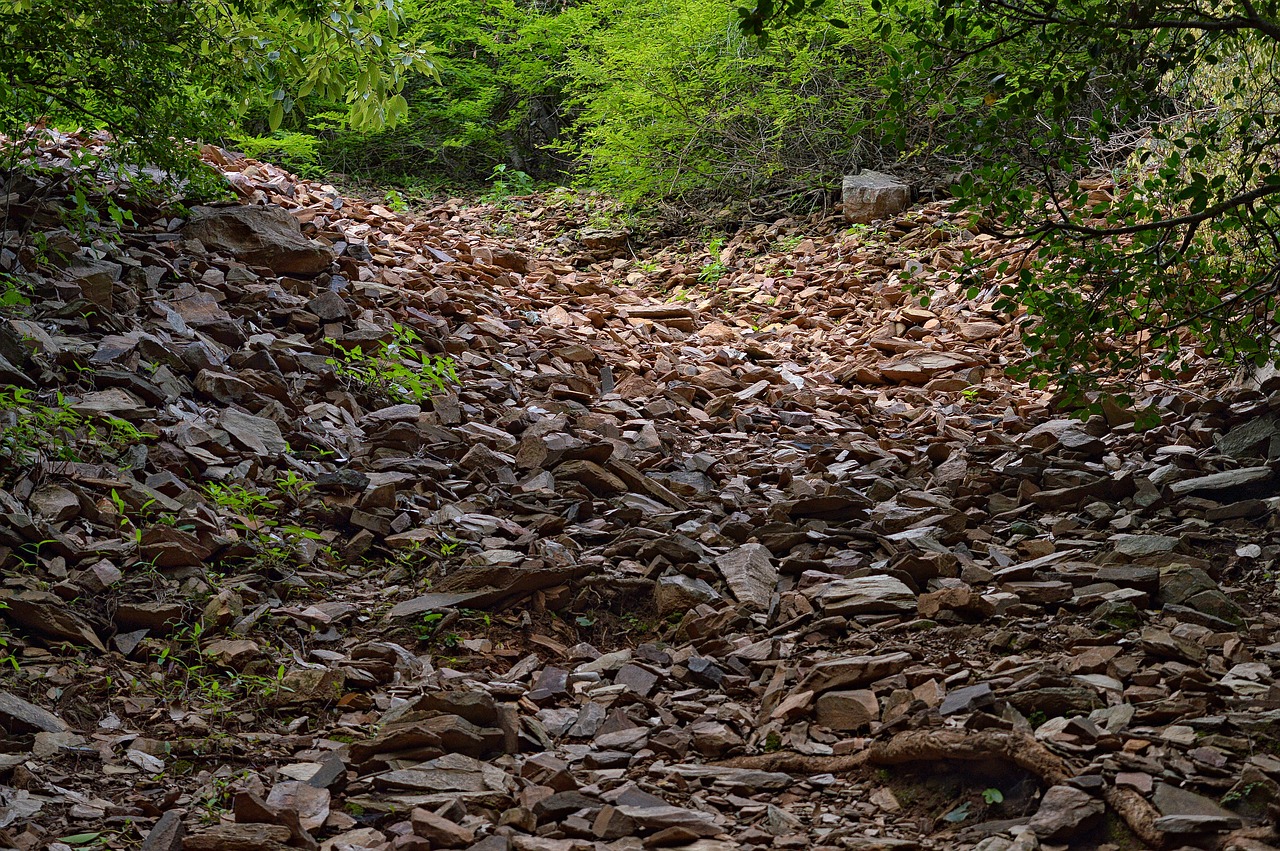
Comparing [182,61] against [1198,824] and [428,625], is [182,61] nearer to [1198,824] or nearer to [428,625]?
[428,625]

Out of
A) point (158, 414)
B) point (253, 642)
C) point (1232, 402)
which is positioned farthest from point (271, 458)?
point (1232, 402)

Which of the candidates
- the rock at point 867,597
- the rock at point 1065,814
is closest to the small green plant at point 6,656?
the rock at point 867,597

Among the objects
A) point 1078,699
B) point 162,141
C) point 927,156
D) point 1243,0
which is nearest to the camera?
point 1078,699

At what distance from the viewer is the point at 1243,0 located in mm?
3727

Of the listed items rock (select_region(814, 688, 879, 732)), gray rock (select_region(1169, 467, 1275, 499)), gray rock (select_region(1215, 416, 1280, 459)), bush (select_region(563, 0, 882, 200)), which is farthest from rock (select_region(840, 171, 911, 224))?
rock (select_region(814, 688, 879, 732))

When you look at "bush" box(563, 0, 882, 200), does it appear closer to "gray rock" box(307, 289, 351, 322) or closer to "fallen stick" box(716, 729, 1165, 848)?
"gray rock" box(307, 289, 351, 322)

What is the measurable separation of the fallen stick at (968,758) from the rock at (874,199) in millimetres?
A: 9521

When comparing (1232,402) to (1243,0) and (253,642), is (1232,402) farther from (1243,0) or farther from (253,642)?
(253,642)

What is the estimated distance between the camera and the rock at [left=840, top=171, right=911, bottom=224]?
1167cm

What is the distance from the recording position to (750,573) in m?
4.62

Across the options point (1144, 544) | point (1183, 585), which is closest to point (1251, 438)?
point (1144, 544)

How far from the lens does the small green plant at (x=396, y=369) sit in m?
6.56

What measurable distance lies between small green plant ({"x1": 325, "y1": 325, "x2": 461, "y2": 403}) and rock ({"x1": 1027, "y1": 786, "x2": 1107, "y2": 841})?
4.85 metres

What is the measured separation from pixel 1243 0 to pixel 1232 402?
3066mm
